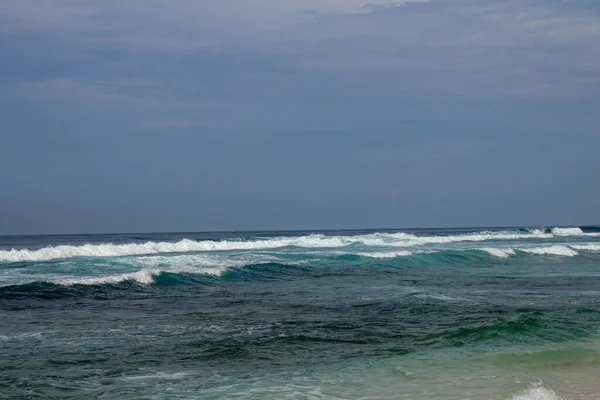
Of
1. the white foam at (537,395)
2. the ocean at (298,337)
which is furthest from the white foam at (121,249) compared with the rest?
the white foam at (537,395)

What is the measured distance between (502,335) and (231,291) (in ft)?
33.4

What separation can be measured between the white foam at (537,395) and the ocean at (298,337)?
0.02 m

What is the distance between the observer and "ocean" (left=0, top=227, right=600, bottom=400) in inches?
379

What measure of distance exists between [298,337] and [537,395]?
4936mm

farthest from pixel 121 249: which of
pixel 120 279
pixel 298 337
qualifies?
pixel 298 337

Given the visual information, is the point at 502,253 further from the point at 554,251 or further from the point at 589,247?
the point at 589,247

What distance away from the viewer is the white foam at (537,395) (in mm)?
8914

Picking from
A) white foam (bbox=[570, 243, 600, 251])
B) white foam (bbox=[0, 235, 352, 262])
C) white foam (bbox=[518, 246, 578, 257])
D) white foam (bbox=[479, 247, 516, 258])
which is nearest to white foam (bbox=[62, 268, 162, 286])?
white foam (bbox=[0, 235, 352, 262])

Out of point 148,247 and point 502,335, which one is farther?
point 148,247

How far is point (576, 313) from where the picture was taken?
51.1ft

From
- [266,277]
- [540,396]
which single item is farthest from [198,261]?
[540,396]

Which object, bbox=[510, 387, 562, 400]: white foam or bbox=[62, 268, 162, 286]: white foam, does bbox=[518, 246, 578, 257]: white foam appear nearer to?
bbox=[62, 268, 162, 286]: white foam

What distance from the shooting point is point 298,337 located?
12945mm

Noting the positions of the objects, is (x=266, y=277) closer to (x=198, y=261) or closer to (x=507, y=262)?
(x=198, y=261)
